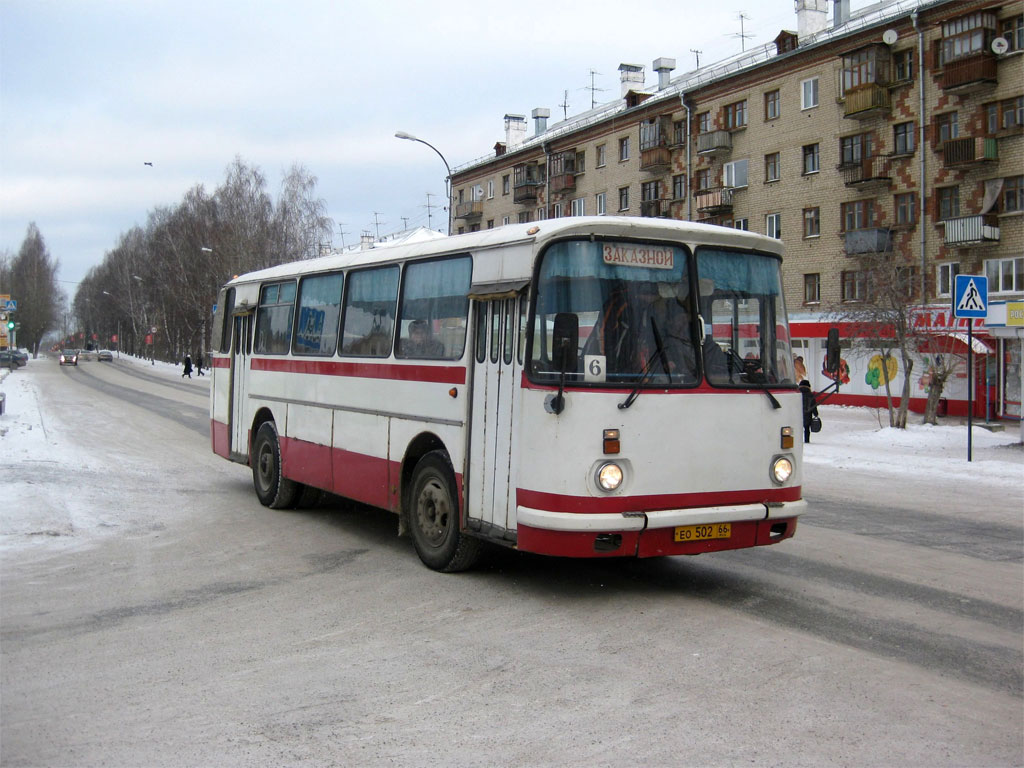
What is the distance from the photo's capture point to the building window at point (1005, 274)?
3591cm

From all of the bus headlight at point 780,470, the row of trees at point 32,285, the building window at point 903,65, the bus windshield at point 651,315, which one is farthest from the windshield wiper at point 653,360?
the row of trees at point 32,285

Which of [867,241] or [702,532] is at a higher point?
[867,241]

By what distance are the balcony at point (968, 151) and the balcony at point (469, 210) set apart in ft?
129

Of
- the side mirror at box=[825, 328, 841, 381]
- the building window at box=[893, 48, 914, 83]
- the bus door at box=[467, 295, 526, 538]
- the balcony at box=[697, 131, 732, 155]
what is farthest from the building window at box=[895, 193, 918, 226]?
the bus door at box=[467, 295, 526, 538]

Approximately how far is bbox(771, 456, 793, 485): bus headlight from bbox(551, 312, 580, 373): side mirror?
1835mm

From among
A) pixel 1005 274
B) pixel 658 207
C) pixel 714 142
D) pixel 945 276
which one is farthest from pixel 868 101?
pixel 658 207

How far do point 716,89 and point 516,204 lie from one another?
20656mm

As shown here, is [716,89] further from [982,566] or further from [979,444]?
[982,566]

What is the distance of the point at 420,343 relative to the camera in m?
8.75

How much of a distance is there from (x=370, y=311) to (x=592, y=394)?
351cm

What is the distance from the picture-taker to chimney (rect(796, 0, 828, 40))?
4741cm

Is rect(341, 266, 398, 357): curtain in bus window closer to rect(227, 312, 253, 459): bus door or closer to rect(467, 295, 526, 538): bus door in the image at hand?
rect(467, 295, 526, 538): bus door

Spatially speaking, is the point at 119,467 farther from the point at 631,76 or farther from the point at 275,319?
the point at 631,76

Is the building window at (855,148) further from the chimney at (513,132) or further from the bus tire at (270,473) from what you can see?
the bus tire at (270,473)
